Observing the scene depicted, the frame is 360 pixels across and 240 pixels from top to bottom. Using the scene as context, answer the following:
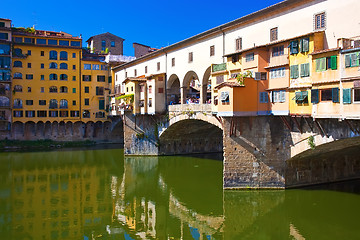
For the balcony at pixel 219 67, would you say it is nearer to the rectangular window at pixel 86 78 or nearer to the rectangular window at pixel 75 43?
the rectangular window at pixel 86 78

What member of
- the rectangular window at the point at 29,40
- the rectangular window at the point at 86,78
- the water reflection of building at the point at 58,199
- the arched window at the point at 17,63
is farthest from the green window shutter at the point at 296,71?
the rectangular window at the point at 29,40

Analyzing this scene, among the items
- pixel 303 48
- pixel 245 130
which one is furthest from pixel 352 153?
pixel 303 48

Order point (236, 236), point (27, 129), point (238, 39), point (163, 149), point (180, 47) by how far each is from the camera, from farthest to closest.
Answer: point (27, 129)
point (163, 149)
point (180, 47)
point (238, 39)
point (236, 236)

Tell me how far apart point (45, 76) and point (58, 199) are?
34.1m

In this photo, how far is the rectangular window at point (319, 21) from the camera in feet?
64.5

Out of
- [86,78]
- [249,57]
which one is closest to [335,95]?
[249,57]

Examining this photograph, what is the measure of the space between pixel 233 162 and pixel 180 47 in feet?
51.0

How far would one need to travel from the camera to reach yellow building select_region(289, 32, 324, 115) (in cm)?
1934

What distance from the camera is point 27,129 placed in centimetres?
5206

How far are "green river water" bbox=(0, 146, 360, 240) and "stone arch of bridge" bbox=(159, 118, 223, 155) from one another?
7712 millimetres

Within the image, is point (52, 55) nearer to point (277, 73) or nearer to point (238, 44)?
point (238, 44)

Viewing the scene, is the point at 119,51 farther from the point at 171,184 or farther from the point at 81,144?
the point at 171,184

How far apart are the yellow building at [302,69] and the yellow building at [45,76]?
4107cm

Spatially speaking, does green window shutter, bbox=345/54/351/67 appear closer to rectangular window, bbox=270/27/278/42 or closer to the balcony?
rectangular window, bbox=270/27/278/42
